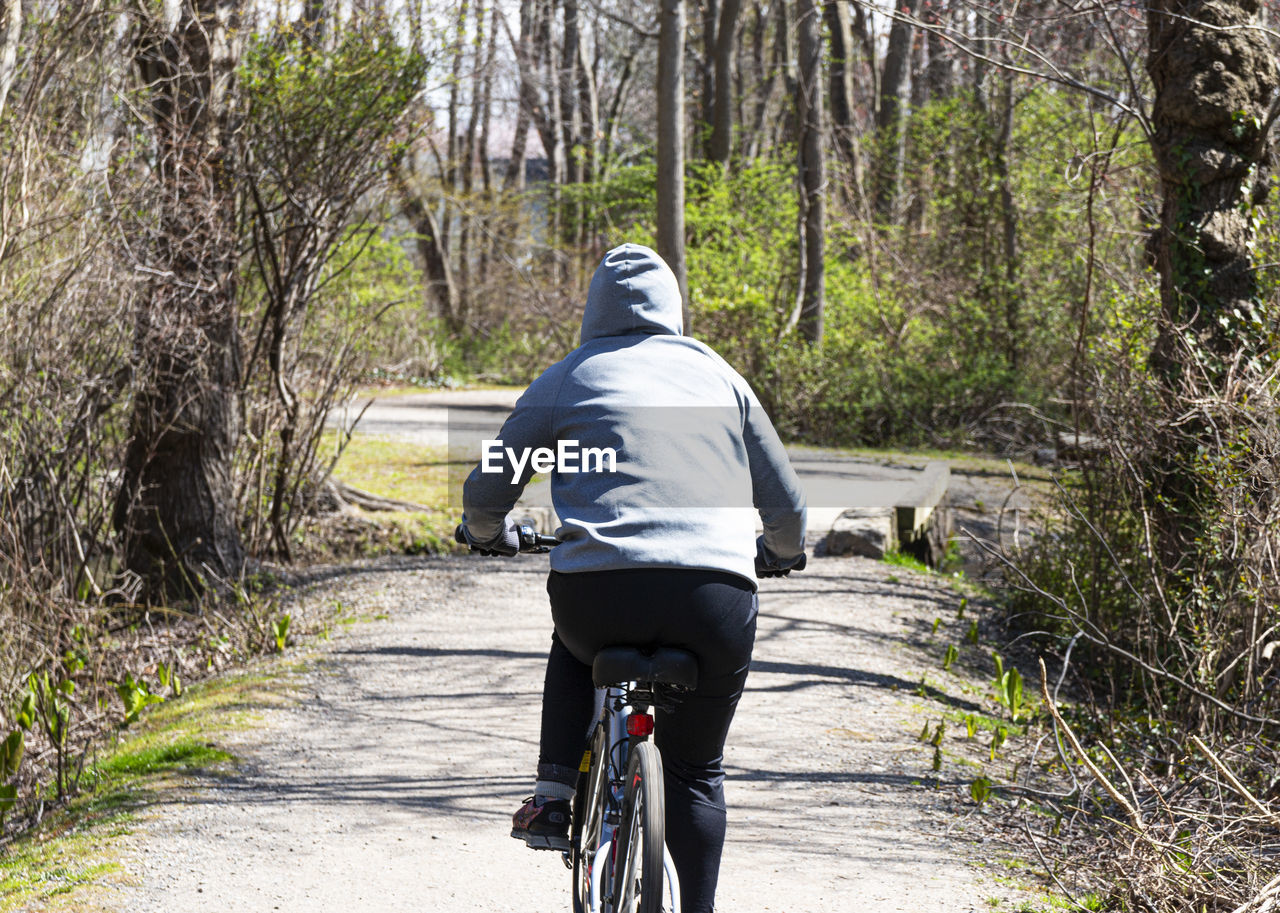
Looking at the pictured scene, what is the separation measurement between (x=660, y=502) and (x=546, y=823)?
95cm

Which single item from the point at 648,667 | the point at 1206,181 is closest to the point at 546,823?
the point at 648,667

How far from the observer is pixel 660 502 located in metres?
3.01

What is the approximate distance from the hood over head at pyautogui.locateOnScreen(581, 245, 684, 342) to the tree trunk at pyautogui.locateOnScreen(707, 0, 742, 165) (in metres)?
18.5

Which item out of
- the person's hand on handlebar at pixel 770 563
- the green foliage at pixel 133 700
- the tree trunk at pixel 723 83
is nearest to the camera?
the person's hand on handlebar at pixel 770 563

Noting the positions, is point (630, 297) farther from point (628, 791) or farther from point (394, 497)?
point (394, 497)

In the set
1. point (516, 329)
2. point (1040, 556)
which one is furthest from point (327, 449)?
point (516, 329)

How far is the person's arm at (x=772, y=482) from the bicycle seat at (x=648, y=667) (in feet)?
1.59

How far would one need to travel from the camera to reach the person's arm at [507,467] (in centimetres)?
312

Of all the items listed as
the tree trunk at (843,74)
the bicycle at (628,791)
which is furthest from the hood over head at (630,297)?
the tree trunk at (843,74)

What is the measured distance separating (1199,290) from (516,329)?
811 inches

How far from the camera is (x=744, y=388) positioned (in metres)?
3.24

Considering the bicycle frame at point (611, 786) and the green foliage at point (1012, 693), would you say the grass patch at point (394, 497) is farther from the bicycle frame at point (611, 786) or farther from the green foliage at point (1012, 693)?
the bicycle frame at point (611, 786)

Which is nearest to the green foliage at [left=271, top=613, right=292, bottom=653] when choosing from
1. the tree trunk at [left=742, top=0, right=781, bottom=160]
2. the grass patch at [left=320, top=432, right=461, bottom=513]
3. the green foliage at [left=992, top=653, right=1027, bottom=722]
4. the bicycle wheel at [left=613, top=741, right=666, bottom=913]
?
the grass patch at [left=320, top=432, right=461, bottom=513]

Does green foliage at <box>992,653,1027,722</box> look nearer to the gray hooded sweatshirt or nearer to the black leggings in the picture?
the gray hooded sweatshirt
